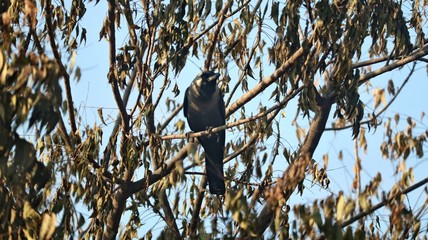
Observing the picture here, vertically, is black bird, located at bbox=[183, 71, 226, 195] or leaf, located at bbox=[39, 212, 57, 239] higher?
black bird, located at bbox=[183, 71, 226, 195]

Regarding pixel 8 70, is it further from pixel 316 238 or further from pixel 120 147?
pixel 120 147

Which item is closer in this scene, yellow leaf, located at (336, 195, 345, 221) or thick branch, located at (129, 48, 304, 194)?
yellow leaf, located at (336, 195, 345, 221)

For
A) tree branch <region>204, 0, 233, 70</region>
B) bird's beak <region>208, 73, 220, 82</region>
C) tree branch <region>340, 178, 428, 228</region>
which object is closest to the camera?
tree branch <region>340, 178, 428, 228</region>

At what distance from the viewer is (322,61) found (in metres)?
7.60

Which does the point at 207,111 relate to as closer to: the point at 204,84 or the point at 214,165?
the point at 204,84

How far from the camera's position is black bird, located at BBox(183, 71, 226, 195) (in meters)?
9.02

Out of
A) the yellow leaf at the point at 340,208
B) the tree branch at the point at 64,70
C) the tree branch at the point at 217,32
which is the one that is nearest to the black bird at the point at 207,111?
the tree branch at the point at 217,32

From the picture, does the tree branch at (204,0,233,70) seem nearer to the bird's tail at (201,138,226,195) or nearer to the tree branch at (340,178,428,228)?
the bird's tail at (201,138,226,195)

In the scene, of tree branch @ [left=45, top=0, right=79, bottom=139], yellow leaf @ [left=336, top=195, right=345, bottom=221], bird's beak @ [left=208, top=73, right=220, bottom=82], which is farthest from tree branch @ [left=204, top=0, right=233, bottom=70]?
yellow leaf @ [left=336, top=195, right=345, bottom=221]

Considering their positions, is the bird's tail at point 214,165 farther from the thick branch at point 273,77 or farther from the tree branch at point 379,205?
the tree branch at point 379,205

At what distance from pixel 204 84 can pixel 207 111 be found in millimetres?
255

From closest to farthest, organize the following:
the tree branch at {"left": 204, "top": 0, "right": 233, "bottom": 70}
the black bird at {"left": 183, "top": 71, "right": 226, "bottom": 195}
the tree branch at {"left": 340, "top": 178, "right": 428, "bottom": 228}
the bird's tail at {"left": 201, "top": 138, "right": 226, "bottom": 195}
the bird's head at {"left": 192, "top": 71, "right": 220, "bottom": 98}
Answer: the tree branch at {"left": 340, "top": 178, "right": 428, "bottom": 228}, the tree branch at {"left": 204, "top": 0, "right": 233, "bottom": 70}, the bird's tail at {"left": 201, "top": 138, "right": 226, "bottom": 195}, the black bird at {"left": 183, "top": 71, "right": 226, "bottom": 195}, the bird's head at {"left": 192, "top": 71, "right": 220, "bottom": 98}

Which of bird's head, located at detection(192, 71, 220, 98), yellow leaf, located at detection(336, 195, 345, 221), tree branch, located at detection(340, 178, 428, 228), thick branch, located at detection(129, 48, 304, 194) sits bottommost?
yellow leaf, located at detection(336, 195, 345, 221)

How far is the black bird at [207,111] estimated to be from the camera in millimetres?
9023
